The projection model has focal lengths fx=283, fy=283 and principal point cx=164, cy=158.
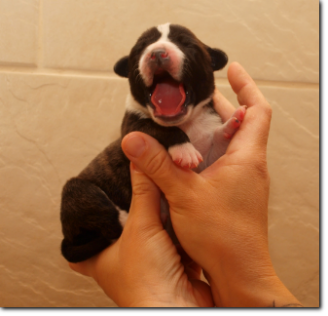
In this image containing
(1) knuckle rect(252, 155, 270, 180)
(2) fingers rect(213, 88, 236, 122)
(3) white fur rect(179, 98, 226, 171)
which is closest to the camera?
(1) knuckle rect(252, 155, 270, 180)

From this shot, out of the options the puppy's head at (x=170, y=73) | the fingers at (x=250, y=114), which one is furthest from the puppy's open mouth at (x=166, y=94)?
the fingers at (x=250, y=114)

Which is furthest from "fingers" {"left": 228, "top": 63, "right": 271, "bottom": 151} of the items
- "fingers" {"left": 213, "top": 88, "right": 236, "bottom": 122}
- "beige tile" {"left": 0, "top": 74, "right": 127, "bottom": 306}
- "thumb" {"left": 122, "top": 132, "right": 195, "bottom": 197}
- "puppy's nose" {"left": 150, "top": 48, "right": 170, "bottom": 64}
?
"beige tile" {"left": 0, "top": 74, "right": 127, "bottom": 306}

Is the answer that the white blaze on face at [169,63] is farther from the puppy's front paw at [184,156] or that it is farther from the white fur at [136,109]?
the puppy's front paw at [184,156]

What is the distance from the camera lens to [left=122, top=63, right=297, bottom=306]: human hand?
1.31 meters

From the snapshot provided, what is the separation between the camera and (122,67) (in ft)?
5.66

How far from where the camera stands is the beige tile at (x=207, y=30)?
2.06 m

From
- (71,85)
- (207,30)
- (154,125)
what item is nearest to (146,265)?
(154,125)

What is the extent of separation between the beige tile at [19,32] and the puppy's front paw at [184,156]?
4.48 ft

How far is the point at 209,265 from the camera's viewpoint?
1.36m

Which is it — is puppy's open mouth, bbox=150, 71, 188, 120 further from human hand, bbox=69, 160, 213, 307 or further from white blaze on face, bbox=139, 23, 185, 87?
human hand, bbox=69, 160, 213, 307

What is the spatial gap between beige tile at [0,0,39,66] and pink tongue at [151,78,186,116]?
1121mm

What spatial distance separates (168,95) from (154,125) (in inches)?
6.9
